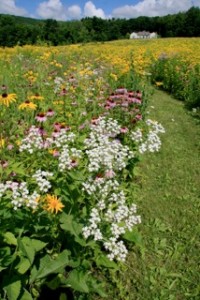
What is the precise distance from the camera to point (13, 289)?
7.34 feet

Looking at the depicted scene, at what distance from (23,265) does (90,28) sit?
204 ft

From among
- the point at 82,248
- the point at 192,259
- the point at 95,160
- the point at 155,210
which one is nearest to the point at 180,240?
the point at 192,259

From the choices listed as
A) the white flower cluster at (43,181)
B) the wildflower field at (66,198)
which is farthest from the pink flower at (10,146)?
the white flower cluster at (43,181)

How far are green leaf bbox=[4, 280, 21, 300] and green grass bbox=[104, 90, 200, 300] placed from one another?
1288mm

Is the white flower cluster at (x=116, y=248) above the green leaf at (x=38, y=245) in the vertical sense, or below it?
below

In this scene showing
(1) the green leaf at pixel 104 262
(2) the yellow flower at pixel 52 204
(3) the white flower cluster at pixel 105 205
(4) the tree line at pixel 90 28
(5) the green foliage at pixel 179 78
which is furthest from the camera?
(4) the tree line at pixel 90 28

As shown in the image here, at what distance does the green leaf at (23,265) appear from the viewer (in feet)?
7.57

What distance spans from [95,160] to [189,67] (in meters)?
10.0

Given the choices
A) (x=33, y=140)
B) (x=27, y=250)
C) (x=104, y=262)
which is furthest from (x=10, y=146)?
(x=27, y=250)

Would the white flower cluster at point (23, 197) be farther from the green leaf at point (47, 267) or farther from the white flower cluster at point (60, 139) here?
the white flower cluster at point (60, 139)

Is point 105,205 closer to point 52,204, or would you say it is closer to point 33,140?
point 52,204

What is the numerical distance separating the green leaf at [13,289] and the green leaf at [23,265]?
6 cm

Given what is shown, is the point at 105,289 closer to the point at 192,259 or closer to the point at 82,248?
the point at 82,248

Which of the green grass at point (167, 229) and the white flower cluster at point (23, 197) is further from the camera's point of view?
the green grass at point (167, 229)
